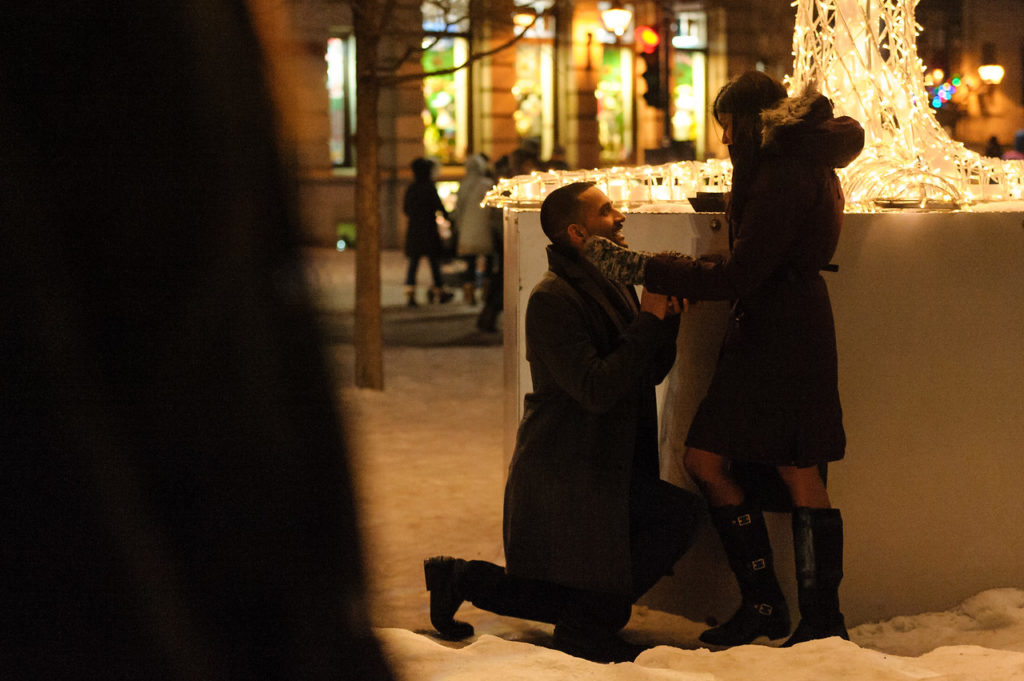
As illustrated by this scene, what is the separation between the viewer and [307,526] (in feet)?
3.26

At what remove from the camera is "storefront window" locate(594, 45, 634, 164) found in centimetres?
3134

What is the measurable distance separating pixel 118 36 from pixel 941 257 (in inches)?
158

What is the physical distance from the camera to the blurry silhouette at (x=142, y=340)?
891 millimetres

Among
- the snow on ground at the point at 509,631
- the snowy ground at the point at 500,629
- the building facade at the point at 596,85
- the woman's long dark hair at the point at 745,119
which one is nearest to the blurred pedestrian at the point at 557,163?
the building facade at the point at 596,85

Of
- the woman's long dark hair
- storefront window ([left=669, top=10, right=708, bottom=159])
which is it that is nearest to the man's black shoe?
the woman's long dark hair

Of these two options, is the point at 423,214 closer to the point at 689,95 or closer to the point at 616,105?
the point at 616,105

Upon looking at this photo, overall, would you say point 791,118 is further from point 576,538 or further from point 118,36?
point 118,36

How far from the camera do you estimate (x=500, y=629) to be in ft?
15.8

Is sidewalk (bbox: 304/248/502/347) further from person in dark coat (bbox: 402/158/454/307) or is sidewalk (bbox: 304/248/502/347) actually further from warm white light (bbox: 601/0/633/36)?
warm white light (bbox: 601/0/633/36)

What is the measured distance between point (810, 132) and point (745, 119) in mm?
224

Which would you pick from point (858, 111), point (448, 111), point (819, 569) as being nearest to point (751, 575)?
point (819, 569)

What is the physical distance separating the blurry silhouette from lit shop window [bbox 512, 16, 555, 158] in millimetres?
28413

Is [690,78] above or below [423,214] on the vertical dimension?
above

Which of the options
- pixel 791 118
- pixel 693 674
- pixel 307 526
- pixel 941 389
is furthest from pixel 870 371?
pixel 307 526
